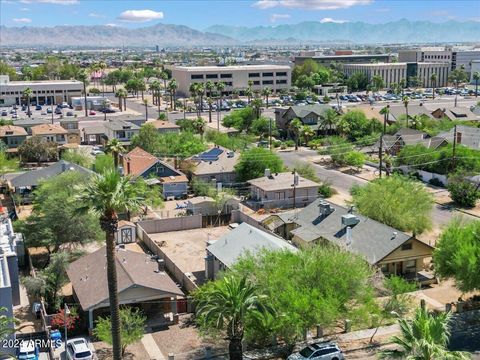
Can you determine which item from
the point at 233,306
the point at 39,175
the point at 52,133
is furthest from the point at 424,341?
the point at 52,133

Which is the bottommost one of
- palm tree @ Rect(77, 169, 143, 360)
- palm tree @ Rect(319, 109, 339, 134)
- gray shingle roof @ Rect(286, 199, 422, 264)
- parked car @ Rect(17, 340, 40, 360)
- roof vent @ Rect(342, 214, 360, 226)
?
parked car @ Rect(17, 340, 40, 360)

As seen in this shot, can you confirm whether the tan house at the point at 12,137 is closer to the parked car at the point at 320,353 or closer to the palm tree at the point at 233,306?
the palm tree at the point at 233,306

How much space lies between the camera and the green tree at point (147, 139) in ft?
280

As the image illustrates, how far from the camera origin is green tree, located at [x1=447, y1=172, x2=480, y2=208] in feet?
208

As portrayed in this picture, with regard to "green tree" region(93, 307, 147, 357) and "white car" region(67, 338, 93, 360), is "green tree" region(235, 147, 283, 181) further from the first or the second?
"white car" region(67, 338, 93, 360)

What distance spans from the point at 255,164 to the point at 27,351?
1612 inches

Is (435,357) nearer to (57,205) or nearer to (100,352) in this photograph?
(100,352)

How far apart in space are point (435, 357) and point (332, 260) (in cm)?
1142

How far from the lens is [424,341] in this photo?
21.5 meters

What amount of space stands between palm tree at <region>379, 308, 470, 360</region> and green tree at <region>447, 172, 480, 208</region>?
43.3m

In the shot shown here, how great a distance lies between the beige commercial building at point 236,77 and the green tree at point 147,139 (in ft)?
318

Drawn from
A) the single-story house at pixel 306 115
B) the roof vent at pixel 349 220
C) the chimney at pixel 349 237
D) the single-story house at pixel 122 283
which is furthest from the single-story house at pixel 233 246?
the single-story house at pixel 306 115

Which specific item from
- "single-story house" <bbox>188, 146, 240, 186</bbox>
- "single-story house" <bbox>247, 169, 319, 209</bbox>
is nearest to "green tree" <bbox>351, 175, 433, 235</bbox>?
"single-story house" <bbox>247, 169, 319, 209</bbox>

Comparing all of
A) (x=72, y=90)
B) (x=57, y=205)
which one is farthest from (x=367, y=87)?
(x=57, y=205)
